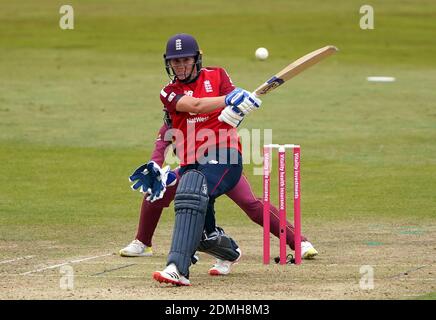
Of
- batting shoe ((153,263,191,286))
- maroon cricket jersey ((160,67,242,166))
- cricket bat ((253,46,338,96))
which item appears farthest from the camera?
cricket bat ((253,46,338,96))

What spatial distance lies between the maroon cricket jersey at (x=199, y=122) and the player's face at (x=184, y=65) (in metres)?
0.12

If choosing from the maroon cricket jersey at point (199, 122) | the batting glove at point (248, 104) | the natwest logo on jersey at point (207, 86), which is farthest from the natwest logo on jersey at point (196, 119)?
the batting glove at point (248, 104)

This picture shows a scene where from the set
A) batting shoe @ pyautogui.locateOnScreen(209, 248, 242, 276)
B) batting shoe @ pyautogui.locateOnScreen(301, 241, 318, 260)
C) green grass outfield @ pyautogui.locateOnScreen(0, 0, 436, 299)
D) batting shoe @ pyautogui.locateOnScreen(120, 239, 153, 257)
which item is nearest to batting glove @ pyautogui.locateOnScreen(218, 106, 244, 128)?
batting shoe @ pyautogui.locateOnScreen(209, 248, 242, 276)

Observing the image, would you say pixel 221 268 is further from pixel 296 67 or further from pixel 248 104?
pixel 296 67

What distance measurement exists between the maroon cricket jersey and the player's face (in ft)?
0.38

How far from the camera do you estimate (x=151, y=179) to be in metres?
9.10

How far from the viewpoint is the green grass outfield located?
13.0m

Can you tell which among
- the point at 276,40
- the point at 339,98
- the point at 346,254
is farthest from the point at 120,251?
the point at 276,40

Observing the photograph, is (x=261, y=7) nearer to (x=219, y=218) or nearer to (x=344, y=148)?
(x=344, y=148)

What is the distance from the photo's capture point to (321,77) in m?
27.2

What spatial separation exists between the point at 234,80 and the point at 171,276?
1739 centimetres

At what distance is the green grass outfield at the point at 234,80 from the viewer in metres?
13.0

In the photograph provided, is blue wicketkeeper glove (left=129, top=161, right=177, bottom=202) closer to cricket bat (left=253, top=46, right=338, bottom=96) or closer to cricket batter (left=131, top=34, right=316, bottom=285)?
cricket batter (left=131, top=34, right=316, bottom=285)

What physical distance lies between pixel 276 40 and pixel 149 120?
14.3 metres
